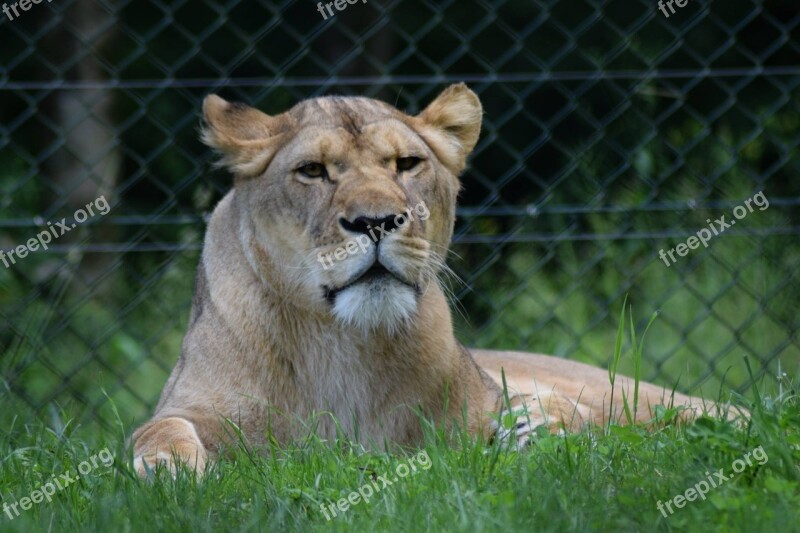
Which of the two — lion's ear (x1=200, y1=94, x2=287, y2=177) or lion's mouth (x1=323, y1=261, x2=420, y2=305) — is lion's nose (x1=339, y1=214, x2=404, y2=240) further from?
lion's ear (x1=200, y1=94, x2=287, y2=177)

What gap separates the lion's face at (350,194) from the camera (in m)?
2.51

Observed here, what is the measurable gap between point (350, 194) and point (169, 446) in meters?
0.60

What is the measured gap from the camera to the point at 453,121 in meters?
2.99

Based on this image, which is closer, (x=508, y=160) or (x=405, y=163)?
(x=405, y=163)

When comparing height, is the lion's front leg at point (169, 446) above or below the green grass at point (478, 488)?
above

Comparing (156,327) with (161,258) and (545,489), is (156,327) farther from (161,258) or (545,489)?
(545,489)

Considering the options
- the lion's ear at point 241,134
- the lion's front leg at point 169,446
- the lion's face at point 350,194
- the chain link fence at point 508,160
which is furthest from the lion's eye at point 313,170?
the chain link fence at point 508,160

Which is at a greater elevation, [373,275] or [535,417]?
[373,275]

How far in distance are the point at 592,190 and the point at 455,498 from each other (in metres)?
2.45

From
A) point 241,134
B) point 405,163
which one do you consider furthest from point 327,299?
point 241,134

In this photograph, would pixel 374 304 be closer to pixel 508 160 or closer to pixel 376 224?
pixel 376 224

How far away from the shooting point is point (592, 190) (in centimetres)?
427

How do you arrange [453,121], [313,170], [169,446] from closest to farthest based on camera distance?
1. [169,446]
2. [313,170]
3. [453,121]

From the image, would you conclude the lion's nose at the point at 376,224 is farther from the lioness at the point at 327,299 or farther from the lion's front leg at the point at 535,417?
the lion's front leg at the point at 535,417
